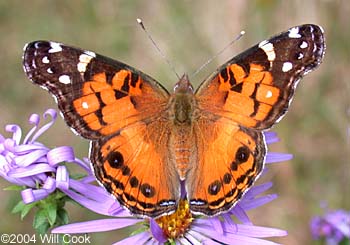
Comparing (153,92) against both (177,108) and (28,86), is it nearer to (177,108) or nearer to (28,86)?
(177,108)

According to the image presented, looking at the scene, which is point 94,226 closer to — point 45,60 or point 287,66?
point 45,60

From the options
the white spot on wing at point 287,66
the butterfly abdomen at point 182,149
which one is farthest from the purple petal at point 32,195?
the white spot on wing at point 287,66

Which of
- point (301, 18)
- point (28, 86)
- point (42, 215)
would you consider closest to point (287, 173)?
point (301, 18)

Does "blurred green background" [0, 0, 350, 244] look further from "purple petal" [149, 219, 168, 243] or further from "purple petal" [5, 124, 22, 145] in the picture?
"purple petal" [5, 124, 22, 145]

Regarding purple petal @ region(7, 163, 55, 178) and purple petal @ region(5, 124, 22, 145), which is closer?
purple petal @ region(7, 163, 55, 178)

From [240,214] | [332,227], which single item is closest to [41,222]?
[240,214]

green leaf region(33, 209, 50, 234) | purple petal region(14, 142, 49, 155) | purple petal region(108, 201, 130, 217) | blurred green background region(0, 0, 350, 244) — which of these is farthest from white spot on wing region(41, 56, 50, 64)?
blurred green background region(0, 0, 350, 244)
